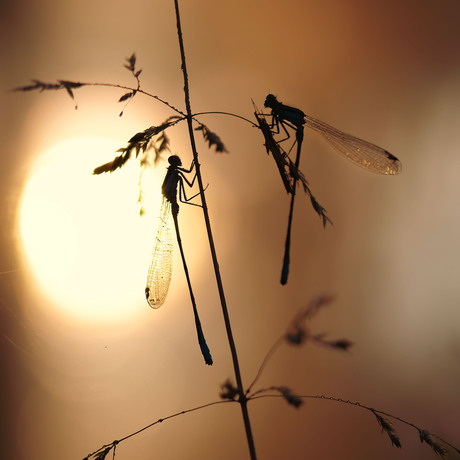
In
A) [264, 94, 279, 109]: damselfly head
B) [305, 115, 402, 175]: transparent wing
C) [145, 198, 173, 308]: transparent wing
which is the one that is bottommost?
[145, 198, 173, 308]: transparent wing

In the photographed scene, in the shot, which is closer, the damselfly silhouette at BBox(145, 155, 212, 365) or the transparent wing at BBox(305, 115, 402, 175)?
the damselfly silhouette at BBox(145, 155, 212, 365)

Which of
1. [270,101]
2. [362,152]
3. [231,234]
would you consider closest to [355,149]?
[362,152]

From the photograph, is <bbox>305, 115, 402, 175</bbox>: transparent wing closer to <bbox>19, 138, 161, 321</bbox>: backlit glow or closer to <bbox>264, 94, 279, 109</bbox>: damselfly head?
<bbox>264, 94, 279, 109</bbox>: damselfly head

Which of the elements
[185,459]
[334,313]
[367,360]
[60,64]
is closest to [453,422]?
[367,360]

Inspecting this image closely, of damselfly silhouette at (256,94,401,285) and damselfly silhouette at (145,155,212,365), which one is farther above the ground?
damselfly silhouette at (256,94,401,285)

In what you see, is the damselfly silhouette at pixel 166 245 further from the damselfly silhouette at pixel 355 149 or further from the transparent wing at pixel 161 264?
the damselfly silhouette at pixel 355 149

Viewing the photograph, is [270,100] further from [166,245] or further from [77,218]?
[77,218]

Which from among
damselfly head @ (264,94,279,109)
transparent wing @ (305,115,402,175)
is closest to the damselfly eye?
damselfly head @ (264,94,279,109)
